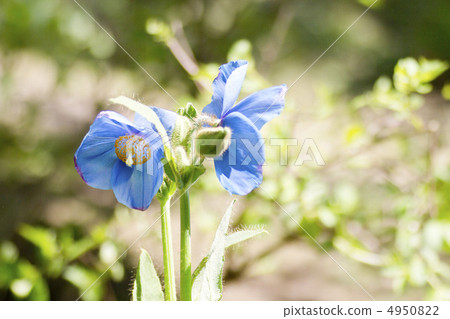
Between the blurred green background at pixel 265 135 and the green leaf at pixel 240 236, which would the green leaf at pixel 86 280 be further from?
the green leaf at pixel 240 236

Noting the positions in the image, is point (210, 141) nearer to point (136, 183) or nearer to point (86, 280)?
point (136, 183)

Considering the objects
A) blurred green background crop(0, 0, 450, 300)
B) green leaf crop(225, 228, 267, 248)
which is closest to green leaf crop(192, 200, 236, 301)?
green leaf crop(225, 228, 267, 248)

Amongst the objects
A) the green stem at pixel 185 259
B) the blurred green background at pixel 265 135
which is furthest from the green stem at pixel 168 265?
the blurred green background at pixel 265 135

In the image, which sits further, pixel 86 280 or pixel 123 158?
pixel 86 280

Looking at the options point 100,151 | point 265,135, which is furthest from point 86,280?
point 100,151

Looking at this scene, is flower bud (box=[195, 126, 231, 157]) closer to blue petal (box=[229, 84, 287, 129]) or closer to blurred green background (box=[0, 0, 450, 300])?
blue petal (box=[229, 84, 287, 129])
